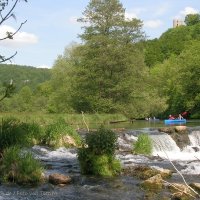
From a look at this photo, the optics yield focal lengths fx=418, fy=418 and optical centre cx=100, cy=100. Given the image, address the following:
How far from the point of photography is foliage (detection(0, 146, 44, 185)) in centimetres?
1173

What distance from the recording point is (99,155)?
525 inches

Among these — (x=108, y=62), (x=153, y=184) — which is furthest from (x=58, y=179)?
(x=108, y=62)

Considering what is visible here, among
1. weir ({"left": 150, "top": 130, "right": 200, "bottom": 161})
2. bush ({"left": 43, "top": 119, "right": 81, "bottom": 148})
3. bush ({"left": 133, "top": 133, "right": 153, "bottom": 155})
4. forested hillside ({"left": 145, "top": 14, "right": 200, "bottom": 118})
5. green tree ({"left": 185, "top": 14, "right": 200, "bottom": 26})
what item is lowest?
weir ({"left": 150, "top": 130, "right": 200, "bottom": 161})

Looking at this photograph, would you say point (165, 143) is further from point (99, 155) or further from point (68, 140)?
point (99, 155)

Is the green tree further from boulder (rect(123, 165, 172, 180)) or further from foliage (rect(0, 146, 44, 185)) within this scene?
foliage (rect(0, 146, 44, 185))

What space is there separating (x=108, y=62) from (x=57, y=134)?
970 inches

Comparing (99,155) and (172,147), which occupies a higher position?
(99,155)

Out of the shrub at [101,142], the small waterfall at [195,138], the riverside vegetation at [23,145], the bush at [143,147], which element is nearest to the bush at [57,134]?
the riverside vegetation at [23,145]

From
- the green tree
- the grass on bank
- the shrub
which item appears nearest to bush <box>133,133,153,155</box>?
the shrub

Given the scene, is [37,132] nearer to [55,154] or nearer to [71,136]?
[71,136]

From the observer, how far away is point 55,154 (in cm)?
1778

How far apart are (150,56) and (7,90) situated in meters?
96.1

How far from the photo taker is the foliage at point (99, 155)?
43.3 ft

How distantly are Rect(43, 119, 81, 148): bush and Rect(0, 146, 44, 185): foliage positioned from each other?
7.47 meters
